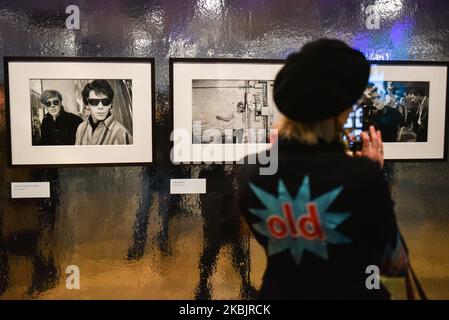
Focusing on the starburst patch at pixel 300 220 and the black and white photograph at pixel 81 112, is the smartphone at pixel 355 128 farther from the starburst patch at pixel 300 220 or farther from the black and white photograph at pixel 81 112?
the black and white photograph at pixel 81 112

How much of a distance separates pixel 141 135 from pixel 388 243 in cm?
157

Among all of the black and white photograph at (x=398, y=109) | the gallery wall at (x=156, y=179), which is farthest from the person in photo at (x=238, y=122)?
the black and white photograph at (x=398, y=109)

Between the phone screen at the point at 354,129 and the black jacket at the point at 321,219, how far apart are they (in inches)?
41.8

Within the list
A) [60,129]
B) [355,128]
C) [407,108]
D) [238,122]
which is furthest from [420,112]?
[60,129]

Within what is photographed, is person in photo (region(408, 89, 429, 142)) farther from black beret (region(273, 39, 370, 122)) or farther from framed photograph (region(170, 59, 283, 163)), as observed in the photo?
black beret (region(273, 39, 370, 122))

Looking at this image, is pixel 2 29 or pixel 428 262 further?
pixel 428 262

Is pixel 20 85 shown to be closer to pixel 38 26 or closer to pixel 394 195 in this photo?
pixel 38 26

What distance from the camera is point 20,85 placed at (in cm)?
235

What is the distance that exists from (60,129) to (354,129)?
1.70 metres

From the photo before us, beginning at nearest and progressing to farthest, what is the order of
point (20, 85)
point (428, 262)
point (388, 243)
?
1. point (388, 243)
2. point (20, 85)
3. point (428, 262)

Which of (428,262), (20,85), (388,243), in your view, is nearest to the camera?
(388,243)

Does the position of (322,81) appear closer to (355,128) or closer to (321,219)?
(321,219)

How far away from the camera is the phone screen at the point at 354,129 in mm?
2338

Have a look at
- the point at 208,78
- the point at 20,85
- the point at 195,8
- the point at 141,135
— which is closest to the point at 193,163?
the point at 141,135
